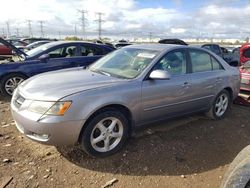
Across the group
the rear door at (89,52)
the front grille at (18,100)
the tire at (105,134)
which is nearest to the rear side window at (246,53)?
the rear door at (89,52)

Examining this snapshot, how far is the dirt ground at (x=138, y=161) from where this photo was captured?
Answer: 3.15 metres

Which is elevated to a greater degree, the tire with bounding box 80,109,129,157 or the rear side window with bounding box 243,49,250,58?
the rear side window with bounding box 243,49,250,58

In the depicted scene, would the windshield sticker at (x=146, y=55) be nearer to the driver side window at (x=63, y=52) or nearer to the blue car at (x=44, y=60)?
the blue car at (x=44, y=60)

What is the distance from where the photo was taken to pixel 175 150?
154 inches

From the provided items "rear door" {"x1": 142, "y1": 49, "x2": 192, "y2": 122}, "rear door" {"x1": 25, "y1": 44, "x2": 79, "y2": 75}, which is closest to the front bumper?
"rear door" {"x1": 142, "y1": 49, "x2": 192, "y2": 122}

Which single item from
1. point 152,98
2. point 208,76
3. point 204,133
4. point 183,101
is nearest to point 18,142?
point 152,98

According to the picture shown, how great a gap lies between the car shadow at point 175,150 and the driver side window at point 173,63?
41.8 inches

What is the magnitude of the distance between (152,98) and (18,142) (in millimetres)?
2181

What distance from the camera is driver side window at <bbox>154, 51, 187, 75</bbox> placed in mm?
4156

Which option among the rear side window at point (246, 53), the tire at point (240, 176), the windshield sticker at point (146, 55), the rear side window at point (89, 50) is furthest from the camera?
the rear side window at point (246, 53)

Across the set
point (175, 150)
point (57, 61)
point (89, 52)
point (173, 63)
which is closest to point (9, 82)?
point (57, 61)

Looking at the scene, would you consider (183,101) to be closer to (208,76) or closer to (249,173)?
(208,76)

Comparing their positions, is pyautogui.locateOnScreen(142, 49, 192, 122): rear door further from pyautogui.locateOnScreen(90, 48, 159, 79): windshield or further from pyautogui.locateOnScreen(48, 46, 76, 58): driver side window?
pyautogui.locateOnScreen(48, 46, 76, 58): driver side window

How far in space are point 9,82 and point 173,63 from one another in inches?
174
